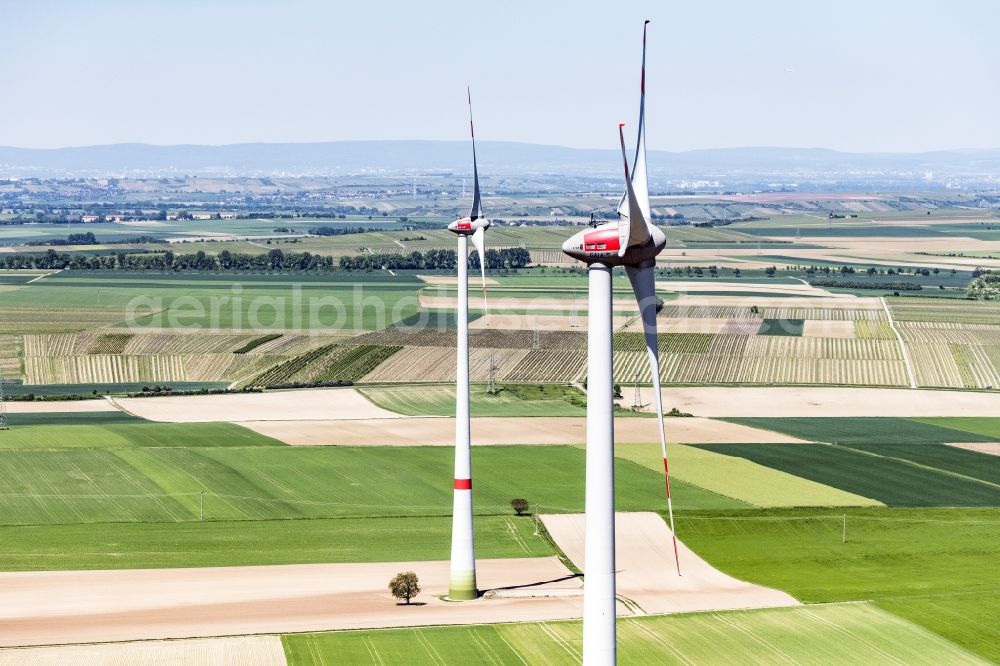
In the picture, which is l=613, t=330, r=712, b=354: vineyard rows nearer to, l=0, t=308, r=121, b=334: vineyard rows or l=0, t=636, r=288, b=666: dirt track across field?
l=0, t=308, r=121, b=334: vineyard rows

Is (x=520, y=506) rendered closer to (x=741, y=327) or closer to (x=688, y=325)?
(x=688, y=325)

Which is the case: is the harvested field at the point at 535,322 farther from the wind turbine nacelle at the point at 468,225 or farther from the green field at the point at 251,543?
the wind turbine nacelle at the point at 468,225

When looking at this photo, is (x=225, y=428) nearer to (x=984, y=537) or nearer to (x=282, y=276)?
(x=984, y=537)

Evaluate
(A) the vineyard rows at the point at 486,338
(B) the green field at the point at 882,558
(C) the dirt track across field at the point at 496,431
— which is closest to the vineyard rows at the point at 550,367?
(A) the vineyard rows at the point at 486,338

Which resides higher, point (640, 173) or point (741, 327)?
point (640, 173)

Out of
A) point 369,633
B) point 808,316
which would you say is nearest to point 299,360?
point 808,316

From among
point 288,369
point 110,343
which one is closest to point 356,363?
point 288,369
